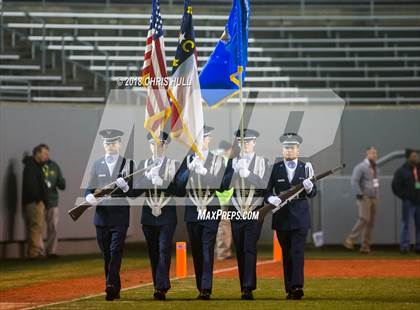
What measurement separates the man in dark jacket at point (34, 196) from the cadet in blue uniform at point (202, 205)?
682 centimetres

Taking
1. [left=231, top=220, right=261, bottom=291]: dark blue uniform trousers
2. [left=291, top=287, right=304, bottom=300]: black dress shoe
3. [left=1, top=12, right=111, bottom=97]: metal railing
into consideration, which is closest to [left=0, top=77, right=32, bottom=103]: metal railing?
[left=1, top=12, right=111, bottom=97]: metal railing

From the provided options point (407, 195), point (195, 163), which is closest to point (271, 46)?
point (407, 195)

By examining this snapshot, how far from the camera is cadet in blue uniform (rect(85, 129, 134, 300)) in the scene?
1209 cm

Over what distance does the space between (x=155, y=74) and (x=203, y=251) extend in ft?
7.74

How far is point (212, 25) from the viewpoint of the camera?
26391 millimetres

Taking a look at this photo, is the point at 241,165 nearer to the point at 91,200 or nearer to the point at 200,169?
the point at 200,169

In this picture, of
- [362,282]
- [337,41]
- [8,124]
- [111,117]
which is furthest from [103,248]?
[337,41]

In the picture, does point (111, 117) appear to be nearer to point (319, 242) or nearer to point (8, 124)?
point (8, 124)

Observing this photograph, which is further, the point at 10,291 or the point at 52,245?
the point at 52,245

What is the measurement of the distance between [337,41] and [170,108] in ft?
43.0

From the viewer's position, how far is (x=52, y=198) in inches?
772

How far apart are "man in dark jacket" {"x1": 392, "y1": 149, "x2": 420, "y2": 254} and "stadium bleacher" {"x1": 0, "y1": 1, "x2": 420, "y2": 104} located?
4.16 meters

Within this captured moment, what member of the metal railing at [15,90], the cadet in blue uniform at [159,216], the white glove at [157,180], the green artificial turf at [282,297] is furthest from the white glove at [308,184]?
the metal railing at [15,90]
